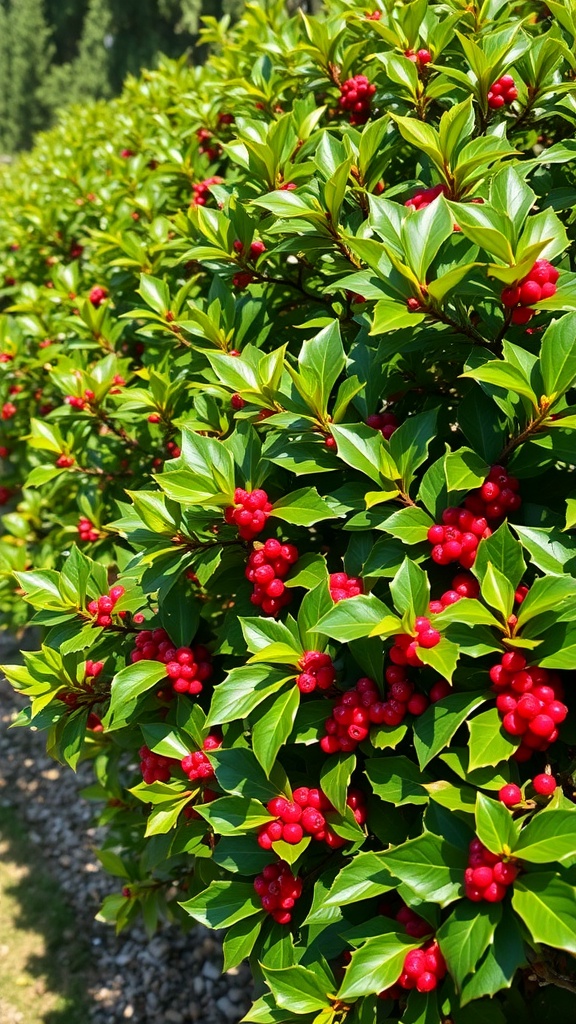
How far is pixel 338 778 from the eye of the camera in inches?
56.9

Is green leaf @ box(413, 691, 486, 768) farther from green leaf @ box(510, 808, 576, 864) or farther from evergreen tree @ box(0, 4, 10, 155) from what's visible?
evergreen tree @ box(0, 4, 10, 155)

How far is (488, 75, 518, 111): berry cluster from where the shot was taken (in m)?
1.97

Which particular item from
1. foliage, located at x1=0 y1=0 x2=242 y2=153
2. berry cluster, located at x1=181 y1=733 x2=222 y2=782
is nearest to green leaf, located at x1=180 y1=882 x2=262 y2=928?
berry cluster, located at x1=181 y1=733 x2=222 y2=782

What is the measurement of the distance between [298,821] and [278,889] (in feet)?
0.62

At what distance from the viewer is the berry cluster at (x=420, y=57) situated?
2.12 meters

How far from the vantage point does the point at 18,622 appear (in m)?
3.49

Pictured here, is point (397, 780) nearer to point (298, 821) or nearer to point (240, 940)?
point (298, 821)

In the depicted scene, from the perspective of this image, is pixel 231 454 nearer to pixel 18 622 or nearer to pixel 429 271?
pixel 429 271

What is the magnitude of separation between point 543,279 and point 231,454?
2.43ft

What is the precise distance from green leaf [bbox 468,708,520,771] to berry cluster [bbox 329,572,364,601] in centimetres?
37

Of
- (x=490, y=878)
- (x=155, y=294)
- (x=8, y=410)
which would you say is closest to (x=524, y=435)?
(x=490, y=878)

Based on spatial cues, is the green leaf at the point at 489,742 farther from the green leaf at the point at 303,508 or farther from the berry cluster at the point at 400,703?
the green leaf at the point at 303,508

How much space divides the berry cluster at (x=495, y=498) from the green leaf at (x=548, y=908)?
66 cm

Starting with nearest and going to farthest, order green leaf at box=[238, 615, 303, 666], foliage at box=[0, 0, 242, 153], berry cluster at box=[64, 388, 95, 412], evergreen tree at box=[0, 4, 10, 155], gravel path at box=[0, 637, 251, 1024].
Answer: green leaf at box=[238, 615, 303, 666] → berry cluster at box=[64, 388, 95, 412] → gravel path at box=[0, 637, 251, 1024] → foliage at box=[0, 0, 242, 153] → evergreen tree at box=[0, 4, 10, 155]
